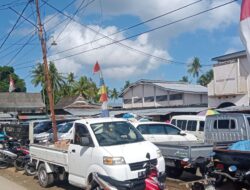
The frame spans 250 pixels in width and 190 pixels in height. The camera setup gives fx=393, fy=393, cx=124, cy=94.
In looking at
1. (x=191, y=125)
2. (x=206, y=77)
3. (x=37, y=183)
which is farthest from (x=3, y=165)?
(x=206, y=77)

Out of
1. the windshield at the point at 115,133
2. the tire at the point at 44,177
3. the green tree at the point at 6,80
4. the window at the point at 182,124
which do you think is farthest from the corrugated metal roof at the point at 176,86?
the green tree at the point at 6,80

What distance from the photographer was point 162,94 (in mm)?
47406

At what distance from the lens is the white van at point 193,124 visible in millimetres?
20641

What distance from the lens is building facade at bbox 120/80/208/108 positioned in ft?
142

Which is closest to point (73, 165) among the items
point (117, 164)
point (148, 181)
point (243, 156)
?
point (117, 164)

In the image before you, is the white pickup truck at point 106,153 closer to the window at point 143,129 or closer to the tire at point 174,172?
the tire at point 174,172

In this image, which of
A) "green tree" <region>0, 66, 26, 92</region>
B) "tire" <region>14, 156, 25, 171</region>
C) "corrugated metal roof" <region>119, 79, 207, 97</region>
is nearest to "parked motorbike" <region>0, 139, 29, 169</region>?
"tire" <region>14, 156, 25, 171</region>

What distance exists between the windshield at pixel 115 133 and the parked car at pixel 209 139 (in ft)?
5.87

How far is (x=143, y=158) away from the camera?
29.6 ft

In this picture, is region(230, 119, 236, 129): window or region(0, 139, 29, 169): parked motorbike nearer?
region(230, 119, 236, 129): window

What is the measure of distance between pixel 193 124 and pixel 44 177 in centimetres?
1067

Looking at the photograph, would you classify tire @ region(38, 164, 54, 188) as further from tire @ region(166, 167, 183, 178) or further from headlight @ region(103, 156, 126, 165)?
headlight @ region(103, 156, 126, 165)

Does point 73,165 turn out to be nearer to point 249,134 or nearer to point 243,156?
point 243,156

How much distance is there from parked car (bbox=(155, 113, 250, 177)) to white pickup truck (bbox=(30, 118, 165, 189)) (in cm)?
175
